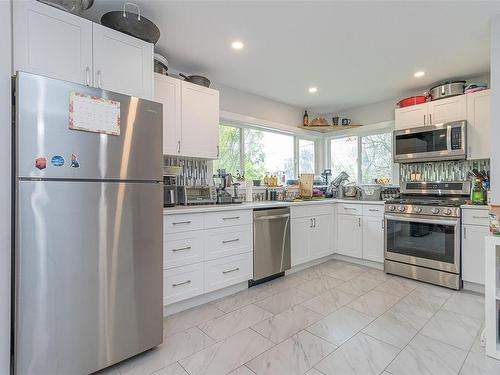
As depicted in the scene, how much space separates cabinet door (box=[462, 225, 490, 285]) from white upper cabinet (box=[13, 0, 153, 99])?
3.33 m

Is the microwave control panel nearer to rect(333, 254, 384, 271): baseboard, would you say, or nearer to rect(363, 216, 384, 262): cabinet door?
rect(363, 216, 384, 262): cabinet door

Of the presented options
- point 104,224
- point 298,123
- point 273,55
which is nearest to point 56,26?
point 104,224

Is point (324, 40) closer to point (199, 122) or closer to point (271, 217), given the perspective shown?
point (199, 122)

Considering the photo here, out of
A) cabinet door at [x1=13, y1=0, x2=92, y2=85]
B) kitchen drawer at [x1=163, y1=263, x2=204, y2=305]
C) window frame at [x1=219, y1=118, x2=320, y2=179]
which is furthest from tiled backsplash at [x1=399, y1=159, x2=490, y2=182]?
cabinet door at [x1=13, y1=0, x2=92, y2=85]

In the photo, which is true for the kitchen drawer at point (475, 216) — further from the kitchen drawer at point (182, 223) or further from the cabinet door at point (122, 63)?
the cabinet door at point (122, 63)

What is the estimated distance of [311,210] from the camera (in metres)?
3.48

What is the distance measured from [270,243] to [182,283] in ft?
3.54

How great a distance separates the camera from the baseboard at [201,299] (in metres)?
2.27

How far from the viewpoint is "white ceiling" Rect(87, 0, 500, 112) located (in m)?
1.97

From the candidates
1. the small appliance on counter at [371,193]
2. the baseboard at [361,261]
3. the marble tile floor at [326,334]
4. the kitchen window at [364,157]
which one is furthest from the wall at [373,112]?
the marble tile floor at [326,334]

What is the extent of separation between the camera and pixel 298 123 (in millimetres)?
4492

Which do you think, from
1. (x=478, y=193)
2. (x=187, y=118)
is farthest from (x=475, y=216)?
(x=187, y=118)

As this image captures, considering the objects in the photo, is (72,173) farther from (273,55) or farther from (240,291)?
(273,55)

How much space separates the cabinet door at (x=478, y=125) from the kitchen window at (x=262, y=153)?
231cm
